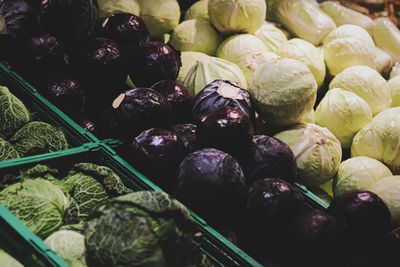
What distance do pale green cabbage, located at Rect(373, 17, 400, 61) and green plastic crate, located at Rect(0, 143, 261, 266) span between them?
3727mm

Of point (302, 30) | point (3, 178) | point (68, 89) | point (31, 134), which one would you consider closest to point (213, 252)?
point (3, 178)

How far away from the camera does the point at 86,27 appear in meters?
2.64

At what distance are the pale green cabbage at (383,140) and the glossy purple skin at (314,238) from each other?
1307 mm

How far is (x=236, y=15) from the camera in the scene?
10.7ft

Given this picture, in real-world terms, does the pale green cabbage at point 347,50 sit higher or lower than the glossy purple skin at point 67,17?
lower

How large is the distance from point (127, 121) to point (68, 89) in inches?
21.5

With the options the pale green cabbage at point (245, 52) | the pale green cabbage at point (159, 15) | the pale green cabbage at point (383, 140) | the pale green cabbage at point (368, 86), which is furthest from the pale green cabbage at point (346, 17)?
the pale green cabbage at point (159, 15)

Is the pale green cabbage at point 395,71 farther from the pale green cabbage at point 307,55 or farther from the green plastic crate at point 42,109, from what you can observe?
the green plastic crate at point 42,109

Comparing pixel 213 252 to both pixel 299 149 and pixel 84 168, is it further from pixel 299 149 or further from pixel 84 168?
pixel 299 149

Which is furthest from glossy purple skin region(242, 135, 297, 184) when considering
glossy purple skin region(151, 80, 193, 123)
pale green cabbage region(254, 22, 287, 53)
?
pale green cabbage region(254, 22, 287, 53)

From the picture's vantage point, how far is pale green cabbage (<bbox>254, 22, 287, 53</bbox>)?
3.54 m

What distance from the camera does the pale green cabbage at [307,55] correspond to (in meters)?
3.36

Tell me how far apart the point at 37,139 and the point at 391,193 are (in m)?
2.16

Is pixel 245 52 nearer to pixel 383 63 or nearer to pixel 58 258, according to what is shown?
pixel 383 63
